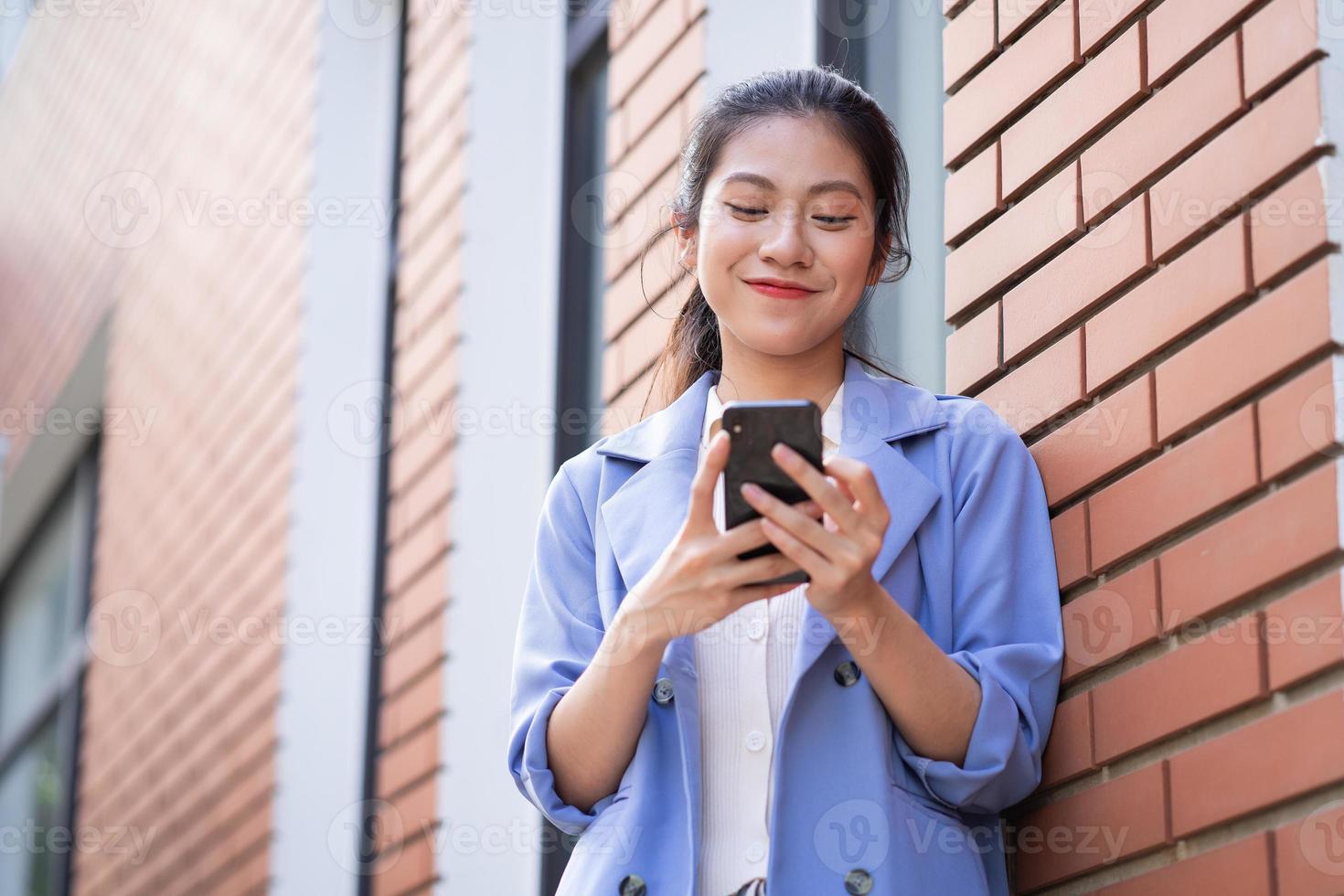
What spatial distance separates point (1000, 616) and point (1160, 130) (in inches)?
28.5

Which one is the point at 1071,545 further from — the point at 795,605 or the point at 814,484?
the point at 814,484

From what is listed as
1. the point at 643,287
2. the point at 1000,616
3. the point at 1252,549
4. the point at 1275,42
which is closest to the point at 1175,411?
the point at 1252,549

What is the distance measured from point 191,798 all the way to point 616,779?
526 centimetres

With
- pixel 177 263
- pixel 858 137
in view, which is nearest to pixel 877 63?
pixel 858 137

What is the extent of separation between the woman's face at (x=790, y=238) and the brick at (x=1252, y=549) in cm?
64

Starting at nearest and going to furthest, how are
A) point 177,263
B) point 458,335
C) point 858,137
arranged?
point 858,137
point 458,335
point 177,263

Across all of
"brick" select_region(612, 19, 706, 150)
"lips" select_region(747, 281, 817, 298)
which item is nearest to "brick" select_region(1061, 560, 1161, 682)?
"lips" select_region(747, 281, 817, 298)

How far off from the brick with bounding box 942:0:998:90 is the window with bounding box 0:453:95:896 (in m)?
8.11

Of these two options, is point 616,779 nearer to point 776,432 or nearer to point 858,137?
point 776,432

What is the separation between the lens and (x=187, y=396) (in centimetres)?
814

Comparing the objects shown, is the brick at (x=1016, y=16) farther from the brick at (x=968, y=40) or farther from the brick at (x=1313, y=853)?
the brick at (x=1313, y=853)

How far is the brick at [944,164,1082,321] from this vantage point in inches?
106

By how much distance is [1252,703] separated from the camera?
2170 mm

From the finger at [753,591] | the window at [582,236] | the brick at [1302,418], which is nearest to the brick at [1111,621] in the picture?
the brick at [1302,418]
